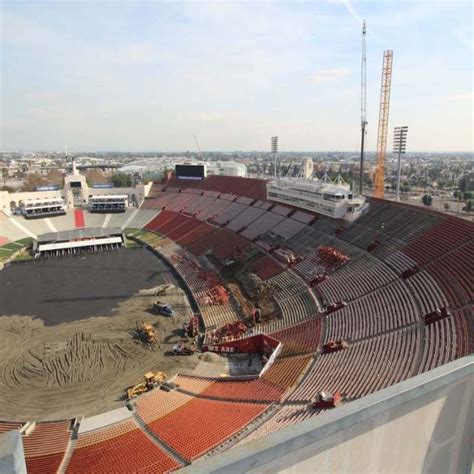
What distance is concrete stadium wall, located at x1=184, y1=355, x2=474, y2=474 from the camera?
9.83ft

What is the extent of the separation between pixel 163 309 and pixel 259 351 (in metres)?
11.7

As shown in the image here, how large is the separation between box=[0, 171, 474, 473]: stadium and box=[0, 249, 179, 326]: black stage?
298mm

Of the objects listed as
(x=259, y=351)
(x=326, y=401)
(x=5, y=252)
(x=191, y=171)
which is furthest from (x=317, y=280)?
(x=191, y=171)

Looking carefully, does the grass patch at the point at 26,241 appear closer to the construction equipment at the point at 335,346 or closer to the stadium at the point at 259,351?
the stadium at the point at 259,351

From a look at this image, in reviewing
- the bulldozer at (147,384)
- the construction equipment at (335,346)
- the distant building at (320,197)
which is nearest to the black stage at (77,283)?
the bulldozer at (147,384)

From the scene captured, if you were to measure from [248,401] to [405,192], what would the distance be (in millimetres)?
119161

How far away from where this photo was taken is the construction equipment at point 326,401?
17.4 meters

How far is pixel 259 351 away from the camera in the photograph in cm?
2830

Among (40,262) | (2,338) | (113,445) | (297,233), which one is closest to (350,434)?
(113,445)

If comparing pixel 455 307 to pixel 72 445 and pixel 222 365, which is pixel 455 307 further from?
pixel 72 445

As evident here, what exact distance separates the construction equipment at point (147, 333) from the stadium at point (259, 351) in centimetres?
56

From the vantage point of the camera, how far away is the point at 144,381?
82.7 feet

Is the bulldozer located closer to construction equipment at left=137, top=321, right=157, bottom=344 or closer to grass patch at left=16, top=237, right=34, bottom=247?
construction equipment at left=137, top=321, right=157, bottom=344

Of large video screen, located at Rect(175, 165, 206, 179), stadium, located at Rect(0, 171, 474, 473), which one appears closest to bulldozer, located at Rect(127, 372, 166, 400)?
stadium, located at Rect(0, 171, 474, 473)
